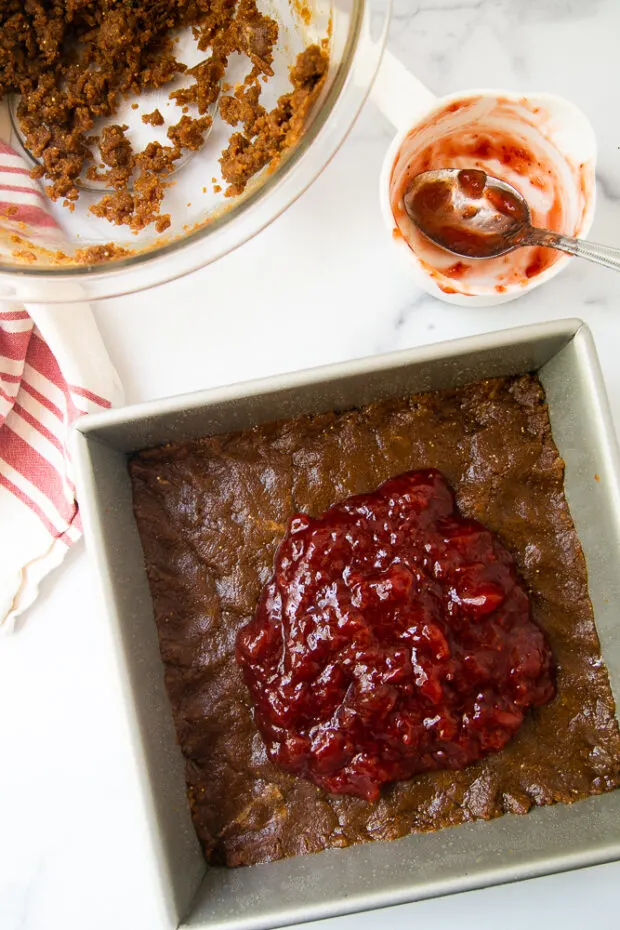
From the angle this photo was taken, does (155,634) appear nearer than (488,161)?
Yes

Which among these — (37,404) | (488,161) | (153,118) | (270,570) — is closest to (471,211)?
(488,161)

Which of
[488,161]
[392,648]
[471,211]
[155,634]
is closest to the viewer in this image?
[392,648]

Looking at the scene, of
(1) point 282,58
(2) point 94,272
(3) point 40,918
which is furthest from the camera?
(3) point 40,918

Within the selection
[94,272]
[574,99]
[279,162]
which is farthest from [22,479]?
[574,99]

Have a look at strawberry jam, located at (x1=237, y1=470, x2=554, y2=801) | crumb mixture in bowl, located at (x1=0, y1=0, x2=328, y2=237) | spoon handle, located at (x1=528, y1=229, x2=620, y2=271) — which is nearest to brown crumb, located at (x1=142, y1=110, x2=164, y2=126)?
crumb mixture in bowl, located at (x1=0, y1=0, x2=328, y2=237)

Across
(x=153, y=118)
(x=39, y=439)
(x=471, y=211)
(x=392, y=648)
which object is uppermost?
(x=153, y=118)

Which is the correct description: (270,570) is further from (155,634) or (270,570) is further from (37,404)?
(37,404)

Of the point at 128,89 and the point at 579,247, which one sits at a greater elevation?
the point at 128,89

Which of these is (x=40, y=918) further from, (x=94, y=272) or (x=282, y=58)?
(x=282, y=58)
